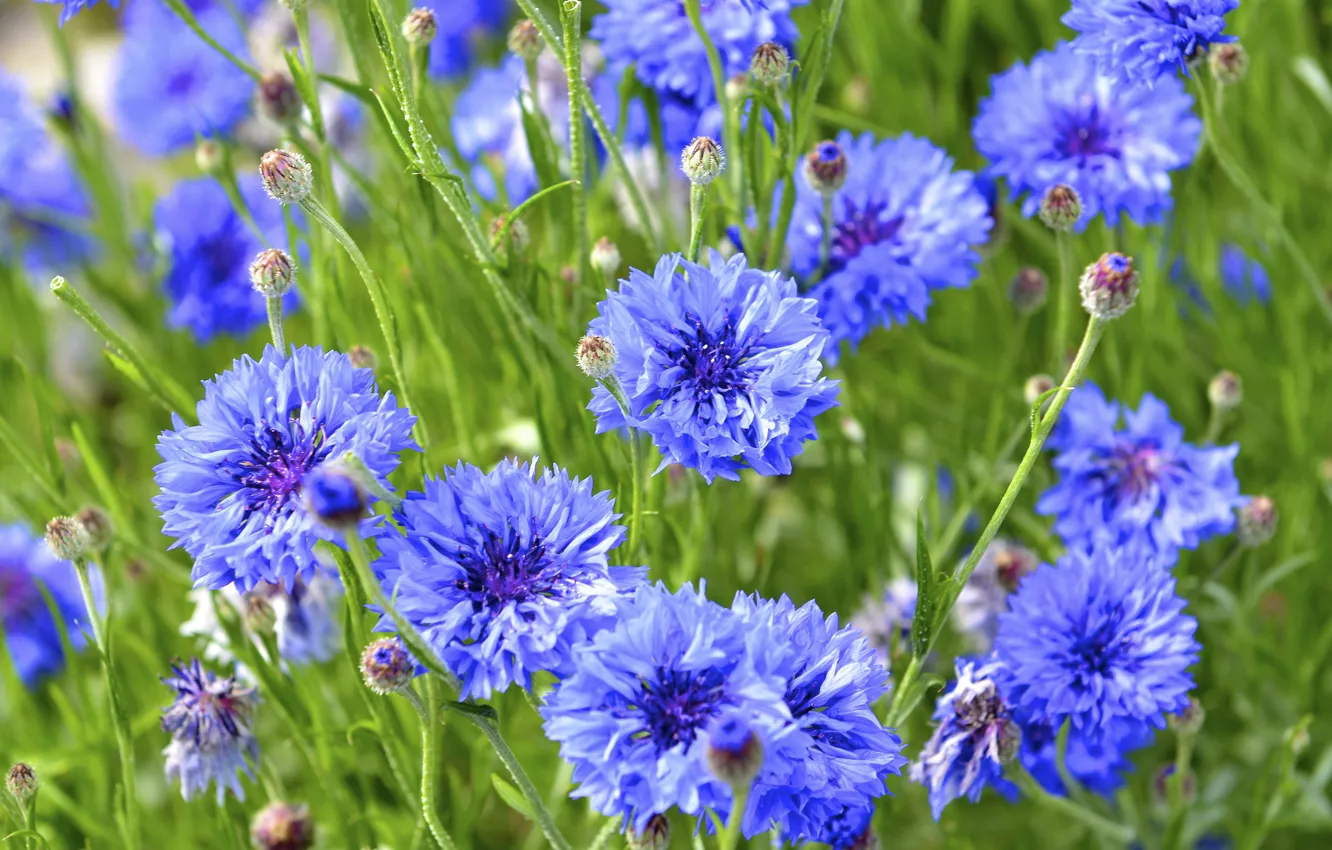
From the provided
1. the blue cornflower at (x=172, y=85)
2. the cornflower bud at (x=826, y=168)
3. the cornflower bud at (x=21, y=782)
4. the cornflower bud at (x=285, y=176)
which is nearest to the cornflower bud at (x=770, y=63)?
the cornflower bud at (x=826, y=168)

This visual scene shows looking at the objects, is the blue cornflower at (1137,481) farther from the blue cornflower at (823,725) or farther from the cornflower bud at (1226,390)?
the blue cornflower at (823,725)

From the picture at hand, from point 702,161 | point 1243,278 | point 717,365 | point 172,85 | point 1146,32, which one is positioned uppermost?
point 172,85

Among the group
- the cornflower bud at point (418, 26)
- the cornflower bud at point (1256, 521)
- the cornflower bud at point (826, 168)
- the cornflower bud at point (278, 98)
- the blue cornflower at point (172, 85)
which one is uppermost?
the blue cornflower at point (172, 85)

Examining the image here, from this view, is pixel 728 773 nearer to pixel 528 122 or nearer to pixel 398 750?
pixel 398 750

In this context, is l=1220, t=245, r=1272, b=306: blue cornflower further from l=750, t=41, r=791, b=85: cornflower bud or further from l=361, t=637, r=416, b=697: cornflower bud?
l=361, t=637, r=416, b=697: cornflower bud

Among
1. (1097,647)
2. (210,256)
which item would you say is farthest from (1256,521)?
(210,256)

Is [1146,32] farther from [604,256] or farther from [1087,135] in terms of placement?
[604,256]

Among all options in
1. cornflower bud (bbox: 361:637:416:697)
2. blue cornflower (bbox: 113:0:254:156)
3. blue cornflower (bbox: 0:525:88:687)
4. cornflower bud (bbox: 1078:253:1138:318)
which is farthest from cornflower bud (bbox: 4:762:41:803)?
blue cornflower (bbox: 113:0:254:156)
